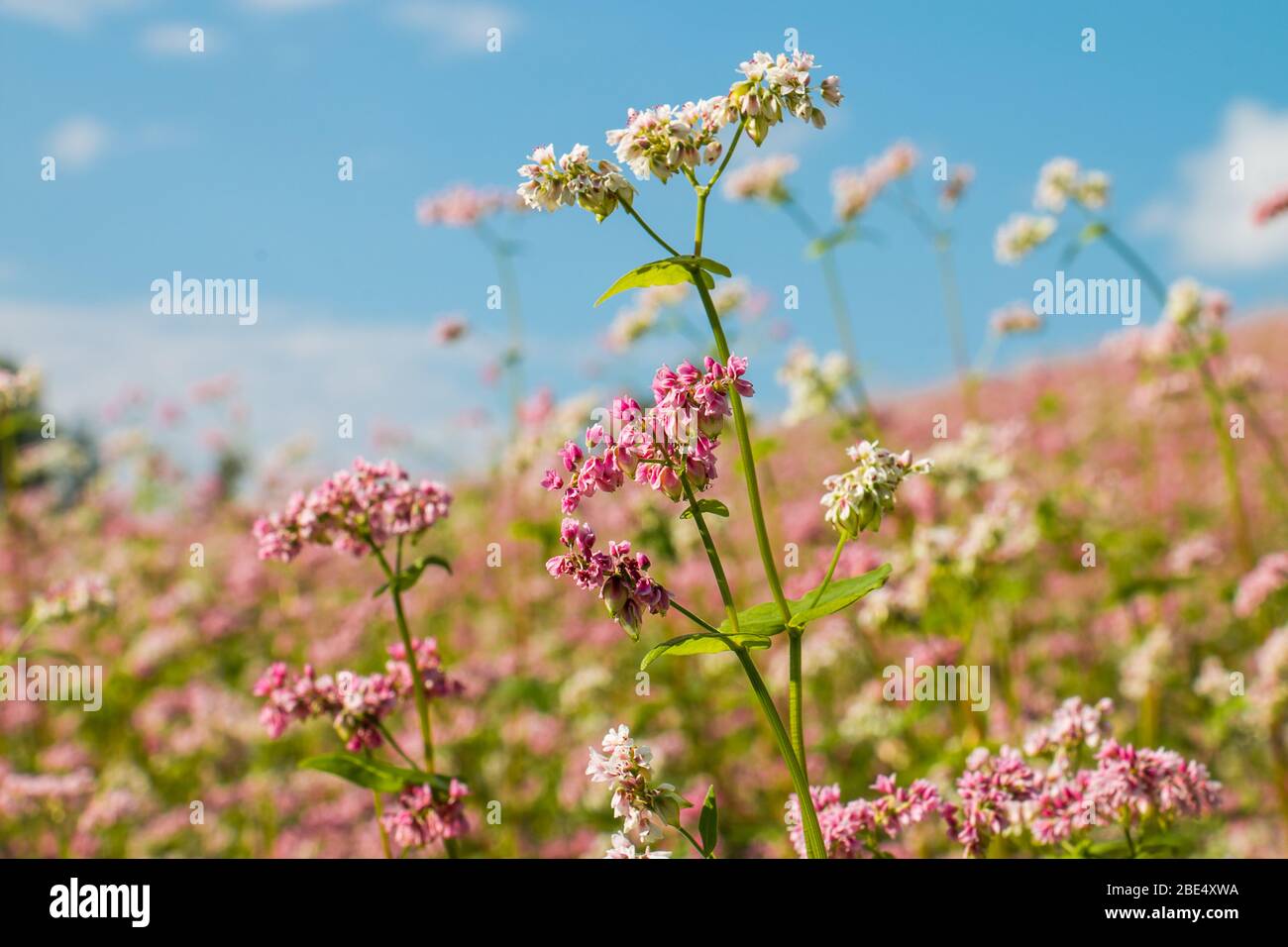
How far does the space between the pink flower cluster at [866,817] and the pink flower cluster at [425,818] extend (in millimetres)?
973

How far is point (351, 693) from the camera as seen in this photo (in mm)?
3238

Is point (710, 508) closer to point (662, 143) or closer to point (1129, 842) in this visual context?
point (662, 143)

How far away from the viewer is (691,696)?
7766 mm

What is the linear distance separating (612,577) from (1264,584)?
527 centimetres

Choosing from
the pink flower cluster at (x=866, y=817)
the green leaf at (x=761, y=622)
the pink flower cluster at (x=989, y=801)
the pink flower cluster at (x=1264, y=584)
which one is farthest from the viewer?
the pink flower cluster at (x=1264, y=584)

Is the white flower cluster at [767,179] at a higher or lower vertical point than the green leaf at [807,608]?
higher

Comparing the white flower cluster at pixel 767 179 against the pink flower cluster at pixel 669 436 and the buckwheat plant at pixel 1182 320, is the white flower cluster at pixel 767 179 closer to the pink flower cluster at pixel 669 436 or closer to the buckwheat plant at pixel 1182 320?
the buckwheat plant at pixel 1182 320

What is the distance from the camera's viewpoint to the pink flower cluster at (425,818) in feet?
10.1

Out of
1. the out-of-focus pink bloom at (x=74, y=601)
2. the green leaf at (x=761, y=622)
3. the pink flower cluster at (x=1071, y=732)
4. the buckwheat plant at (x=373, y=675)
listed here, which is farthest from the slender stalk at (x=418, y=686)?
the out-of-focus pink bloom at (x=74, y=601)

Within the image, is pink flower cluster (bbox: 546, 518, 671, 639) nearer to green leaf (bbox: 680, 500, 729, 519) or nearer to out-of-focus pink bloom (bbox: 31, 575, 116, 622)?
green leaf (bbox: 680, 500, 729, 519)

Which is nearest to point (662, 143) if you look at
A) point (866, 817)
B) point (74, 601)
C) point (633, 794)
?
point (633, 794)
